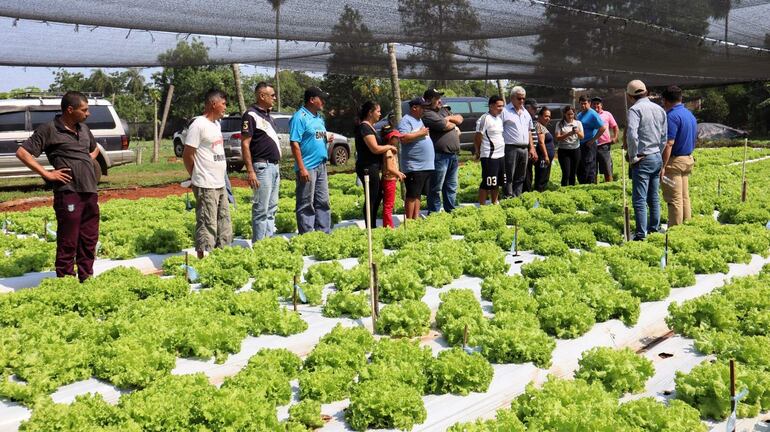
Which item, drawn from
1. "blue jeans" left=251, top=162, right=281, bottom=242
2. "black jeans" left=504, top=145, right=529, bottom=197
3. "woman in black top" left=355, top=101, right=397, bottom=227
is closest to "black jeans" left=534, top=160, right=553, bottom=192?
"black jeans" left=504, top=145, right=529, bottom=197

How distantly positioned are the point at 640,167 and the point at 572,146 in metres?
4.12

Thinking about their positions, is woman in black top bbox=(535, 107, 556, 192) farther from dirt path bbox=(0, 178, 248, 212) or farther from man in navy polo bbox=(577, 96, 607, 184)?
dirt path bbox=(0, 178, 248, 212)

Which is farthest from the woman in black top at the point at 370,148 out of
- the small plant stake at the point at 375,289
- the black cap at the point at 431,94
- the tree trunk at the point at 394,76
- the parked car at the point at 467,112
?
the parked car at the point at 467,112

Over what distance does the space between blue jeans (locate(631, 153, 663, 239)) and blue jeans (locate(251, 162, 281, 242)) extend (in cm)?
448

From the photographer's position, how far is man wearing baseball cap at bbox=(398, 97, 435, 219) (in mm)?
8740

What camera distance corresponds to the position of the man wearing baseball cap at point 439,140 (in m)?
9.49

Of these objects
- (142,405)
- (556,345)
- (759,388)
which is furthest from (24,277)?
(759,388)

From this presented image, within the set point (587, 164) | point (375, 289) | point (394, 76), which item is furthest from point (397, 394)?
point (394, 76)

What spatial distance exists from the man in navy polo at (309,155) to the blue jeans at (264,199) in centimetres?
33

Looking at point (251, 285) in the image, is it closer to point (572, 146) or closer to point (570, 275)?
point (570, 275)

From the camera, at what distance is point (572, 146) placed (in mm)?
11961

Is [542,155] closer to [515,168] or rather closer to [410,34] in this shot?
[515,168]

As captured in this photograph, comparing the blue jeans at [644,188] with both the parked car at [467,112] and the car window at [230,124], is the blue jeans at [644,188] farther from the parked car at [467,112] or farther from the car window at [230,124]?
the car window at [230,124]

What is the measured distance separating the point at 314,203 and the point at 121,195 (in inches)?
300
